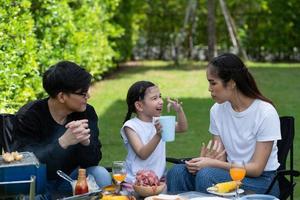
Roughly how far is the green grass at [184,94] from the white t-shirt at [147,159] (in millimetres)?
1912

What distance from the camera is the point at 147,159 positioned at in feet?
14.8

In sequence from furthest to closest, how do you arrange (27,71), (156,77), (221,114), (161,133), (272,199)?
(156,77) → (27,71) → (221,114) → (161,133) → (272,199)

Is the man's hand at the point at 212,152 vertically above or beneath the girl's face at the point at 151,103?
beneath

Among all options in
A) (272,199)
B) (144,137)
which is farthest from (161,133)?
(272,199)

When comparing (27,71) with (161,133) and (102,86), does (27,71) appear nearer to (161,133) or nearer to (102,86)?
(161,133)

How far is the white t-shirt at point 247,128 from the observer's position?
13.5 feet

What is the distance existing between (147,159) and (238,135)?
2.10ft

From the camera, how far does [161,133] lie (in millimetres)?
4090

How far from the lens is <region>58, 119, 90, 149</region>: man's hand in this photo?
3.77m

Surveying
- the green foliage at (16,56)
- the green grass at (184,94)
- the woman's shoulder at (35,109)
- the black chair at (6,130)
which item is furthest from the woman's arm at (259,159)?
the green foliage at (16,56)

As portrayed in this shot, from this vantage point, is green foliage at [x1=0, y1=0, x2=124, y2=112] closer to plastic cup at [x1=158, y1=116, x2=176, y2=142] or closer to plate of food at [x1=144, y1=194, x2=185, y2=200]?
plastic cup at [x1=158, y1=116, x2=176, y2=142]

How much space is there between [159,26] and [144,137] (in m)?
16.3

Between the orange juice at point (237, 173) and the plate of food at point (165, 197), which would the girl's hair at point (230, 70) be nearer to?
the orange juice at point (237, 173)

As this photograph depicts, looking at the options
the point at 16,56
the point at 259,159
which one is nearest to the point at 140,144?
the point at 259,159
